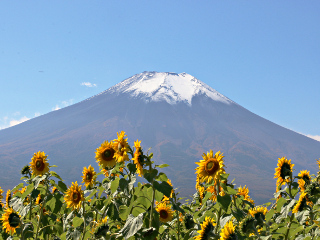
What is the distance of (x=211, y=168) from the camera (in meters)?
3.93

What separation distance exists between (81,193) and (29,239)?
876 mm

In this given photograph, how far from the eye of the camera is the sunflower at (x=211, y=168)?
12.7 ft

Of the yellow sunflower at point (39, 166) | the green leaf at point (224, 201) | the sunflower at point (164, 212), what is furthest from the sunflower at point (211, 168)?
the yellow sunflower at point (39, 166)

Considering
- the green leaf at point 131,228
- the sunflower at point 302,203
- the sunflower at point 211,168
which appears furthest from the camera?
the sunflower at point 302,203

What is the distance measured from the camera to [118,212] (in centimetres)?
379

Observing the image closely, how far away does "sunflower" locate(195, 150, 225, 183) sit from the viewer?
388 centimetres

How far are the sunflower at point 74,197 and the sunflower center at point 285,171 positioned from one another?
2700 mm

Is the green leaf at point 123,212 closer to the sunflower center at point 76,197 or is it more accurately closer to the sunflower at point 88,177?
the sunflower center at point 76,197

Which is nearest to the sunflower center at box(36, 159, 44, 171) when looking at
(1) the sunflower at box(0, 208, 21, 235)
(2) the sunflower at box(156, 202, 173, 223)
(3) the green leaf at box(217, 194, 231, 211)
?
(1) the sunflower at box(0, 208, 21, 235)

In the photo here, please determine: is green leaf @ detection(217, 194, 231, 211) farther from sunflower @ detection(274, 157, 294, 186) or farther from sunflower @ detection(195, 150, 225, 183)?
sunflower @ detection(274, 157, 294, 186)

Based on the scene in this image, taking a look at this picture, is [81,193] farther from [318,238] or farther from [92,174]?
[318,238]

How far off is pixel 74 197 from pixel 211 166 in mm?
2147

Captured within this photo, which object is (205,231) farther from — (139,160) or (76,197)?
(76,197)

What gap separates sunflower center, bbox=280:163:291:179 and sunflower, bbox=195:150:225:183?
1.25 metres
